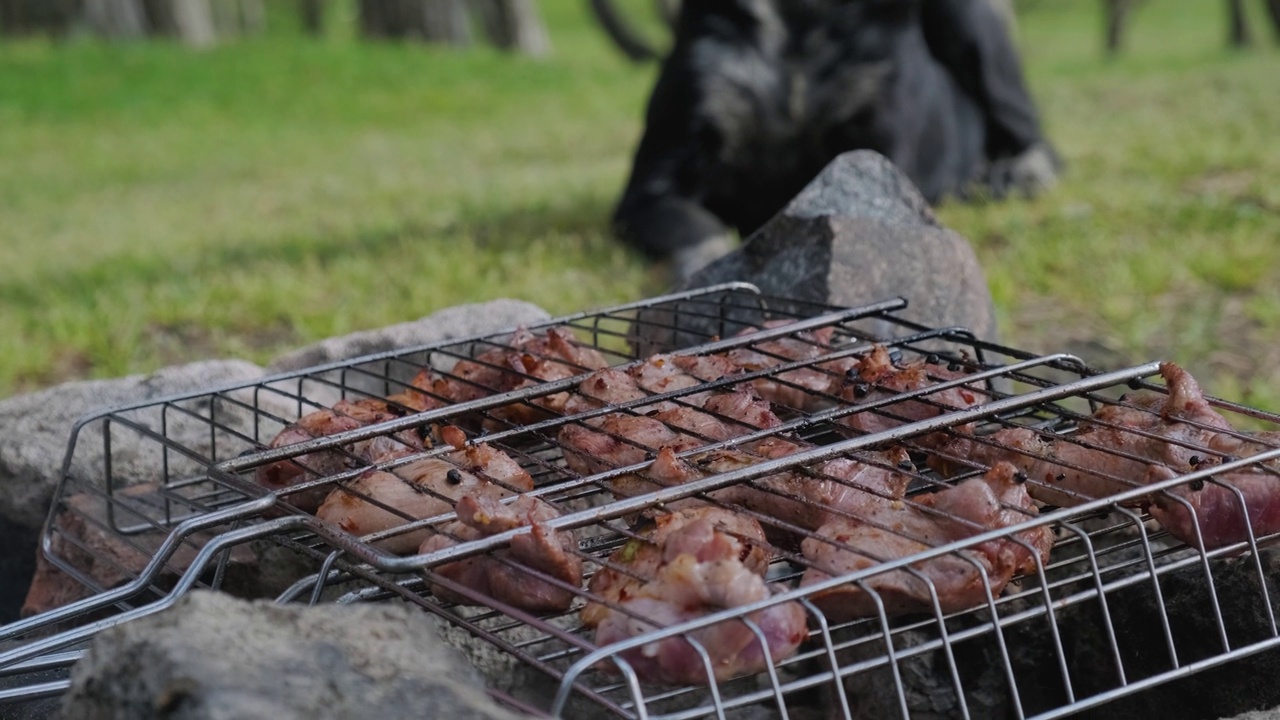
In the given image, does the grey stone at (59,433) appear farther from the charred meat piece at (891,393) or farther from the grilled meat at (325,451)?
the charred meat piece at (891,393)

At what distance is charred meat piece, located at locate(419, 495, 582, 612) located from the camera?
6.23ft

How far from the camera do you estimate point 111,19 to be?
18438mm

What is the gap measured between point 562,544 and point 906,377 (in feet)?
2.92

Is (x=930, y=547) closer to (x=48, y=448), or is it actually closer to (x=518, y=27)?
(x=48, y=448)

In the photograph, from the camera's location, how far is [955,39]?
7047 mm

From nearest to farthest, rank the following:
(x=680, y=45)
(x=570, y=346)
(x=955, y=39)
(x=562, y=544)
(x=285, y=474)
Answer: (x=562, y=544) < (x=285, y=474) < (x=570, y=346) < (x=680, y=45) < (x=955, y=39)

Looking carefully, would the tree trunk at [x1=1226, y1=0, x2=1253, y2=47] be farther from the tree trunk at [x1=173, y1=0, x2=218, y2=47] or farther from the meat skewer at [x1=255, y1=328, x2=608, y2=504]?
the meat skewer at [x1=255, y1=328, x2=608, y2=504]

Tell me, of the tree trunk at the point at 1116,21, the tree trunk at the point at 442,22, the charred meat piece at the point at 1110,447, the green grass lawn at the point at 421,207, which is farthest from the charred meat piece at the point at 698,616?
the tree trunk at the point at 1116,21

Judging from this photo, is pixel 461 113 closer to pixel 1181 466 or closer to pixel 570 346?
pixel 570 346

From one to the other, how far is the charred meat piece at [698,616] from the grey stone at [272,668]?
0.74 ft

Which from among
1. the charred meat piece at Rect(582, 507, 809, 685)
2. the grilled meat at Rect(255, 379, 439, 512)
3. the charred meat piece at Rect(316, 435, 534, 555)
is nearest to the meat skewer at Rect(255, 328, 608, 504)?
the grilled meat at Rect(255, 379, 439, 512)

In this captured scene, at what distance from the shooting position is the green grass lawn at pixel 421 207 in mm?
5055

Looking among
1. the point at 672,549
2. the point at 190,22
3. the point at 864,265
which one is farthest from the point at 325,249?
the point at 190,22

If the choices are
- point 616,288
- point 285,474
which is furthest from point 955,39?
point 285,474
